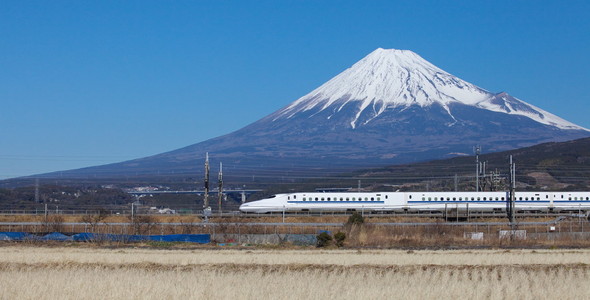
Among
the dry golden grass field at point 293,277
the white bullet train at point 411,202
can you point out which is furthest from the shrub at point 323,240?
the white bullet train at point 411,202

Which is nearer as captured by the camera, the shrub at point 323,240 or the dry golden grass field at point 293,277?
the dry golden grass field at point 293,277

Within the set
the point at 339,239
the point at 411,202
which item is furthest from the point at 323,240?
the point at 411,202

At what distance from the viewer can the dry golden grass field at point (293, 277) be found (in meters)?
20.8

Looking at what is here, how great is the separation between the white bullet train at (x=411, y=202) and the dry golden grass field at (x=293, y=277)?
117 feet

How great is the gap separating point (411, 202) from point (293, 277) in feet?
164

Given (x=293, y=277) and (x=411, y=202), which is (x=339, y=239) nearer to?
(x=293, y=277)

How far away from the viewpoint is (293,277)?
25.3 metres

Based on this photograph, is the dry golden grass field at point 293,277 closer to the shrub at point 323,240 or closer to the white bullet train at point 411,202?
the shrub at point 323,240

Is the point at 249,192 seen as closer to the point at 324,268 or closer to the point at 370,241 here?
the point at 370,241

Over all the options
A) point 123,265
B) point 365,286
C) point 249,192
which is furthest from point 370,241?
point 249,192

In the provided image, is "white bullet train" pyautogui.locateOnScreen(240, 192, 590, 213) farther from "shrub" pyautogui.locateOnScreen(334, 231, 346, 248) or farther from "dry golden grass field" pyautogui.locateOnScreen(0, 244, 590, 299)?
"dry golden grass field" pyautogui.locateOnScreen(0, 244, 590, 299)

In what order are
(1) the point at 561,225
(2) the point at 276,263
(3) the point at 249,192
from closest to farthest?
(2) the point at 276,263, (1) the point at 561,225, (3) the point at 249,192

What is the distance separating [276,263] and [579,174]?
133991mm

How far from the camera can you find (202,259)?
114ft
